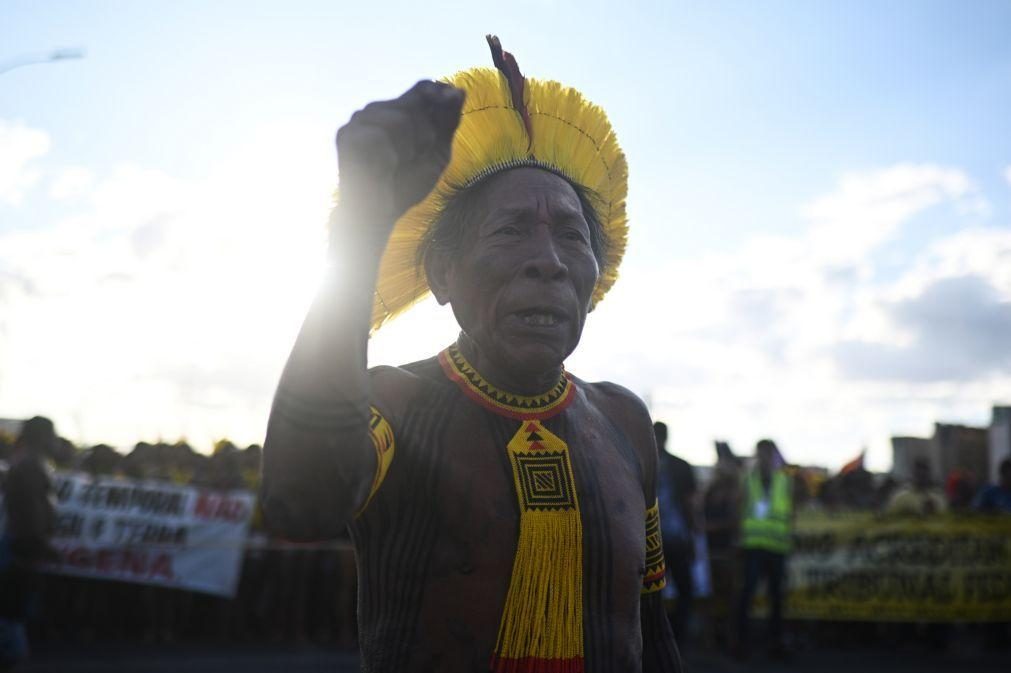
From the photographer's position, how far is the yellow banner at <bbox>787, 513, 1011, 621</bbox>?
38.7ft

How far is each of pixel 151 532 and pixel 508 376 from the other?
9.49 meters

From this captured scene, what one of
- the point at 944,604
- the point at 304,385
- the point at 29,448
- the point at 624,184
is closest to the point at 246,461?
the point at 29,448

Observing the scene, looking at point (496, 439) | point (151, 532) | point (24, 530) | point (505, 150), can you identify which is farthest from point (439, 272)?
point (151, 532)

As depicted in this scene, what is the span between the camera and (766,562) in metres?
10.2

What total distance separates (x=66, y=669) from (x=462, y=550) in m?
7.91

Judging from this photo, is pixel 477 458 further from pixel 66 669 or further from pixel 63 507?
pixel 63 507

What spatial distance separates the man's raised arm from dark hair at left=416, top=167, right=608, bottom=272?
27.8 inches

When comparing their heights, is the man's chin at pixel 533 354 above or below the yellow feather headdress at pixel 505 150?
below

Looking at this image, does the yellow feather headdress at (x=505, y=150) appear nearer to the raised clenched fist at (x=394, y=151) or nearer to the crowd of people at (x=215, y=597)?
the raised clenched fist at (x=394, y=151)

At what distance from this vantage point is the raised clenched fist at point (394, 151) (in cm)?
A: 151

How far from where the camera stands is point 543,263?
2.08 metres

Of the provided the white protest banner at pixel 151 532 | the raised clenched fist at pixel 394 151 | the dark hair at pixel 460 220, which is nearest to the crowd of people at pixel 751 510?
the white protest banner at pixel 151 532

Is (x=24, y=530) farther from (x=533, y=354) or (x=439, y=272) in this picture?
(x=533, y=354)

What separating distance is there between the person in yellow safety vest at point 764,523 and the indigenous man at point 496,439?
7.82 m
